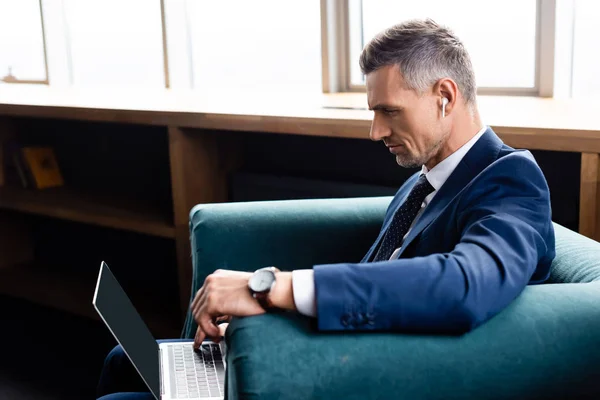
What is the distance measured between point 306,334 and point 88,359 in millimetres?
2166

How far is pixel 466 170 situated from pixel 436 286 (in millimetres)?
385

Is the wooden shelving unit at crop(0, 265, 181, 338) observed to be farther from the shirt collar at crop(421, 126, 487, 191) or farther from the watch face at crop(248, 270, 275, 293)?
the watch face at crop(248, 270, 275, 293)

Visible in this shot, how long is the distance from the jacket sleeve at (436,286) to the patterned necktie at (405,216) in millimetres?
380

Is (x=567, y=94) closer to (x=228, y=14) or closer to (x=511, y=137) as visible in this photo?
(x=511, y=137)

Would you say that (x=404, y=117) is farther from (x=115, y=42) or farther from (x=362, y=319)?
(x=115, y=42)

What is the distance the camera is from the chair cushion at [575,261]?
145 centimetres

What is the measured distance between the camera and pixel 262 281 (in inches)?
50.8

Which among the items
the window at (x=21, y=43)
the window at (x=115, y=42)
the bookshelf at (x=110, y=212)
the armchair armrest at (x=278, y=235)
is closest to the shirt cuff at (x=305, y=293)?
the armchair armrest at (x=278, y=235)

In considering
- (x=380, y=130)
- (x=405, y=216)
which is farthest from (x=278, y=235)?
(x=380, y=130)

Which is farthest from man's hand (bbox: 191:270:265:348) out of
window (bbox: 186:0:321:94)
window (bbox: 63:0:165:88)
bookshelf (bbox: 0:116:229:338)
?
window (bbox: 63:0:165:88)

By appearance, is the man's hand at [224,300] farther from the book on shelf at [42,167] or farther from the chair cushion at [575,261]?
the book on shelf at [42,167]

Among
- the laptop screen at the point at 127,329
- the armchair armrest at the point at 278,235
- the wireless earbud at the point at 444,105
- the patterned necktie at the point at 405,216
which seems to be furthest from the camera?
the armchair armrest at the point at 278,235

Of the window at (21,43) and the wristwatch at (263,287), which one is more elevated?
the window at (21,43)

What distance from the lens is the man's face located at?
150cm
